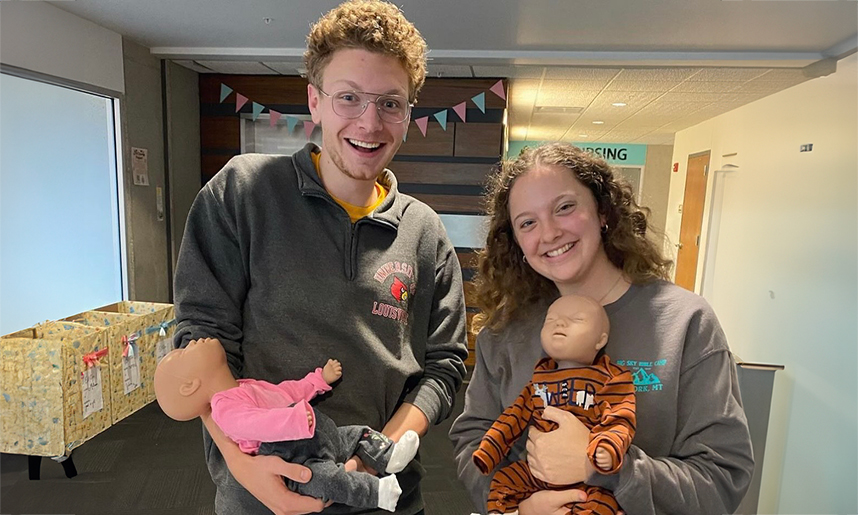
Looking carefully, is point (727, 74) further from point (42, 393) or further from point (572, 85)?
point (42, 393)

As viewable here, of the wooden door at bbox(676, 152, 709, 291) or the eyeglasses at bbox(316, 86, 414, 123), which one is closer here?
the eyeglasses at bbox(316, 86, 414, 123)

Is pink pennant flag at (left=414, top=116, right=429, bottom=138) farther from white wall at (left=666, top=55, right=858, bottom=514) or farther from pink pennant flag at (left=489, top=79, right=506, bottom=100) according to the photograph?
white wall at (left=666, top=55, right=858, bottom=514)

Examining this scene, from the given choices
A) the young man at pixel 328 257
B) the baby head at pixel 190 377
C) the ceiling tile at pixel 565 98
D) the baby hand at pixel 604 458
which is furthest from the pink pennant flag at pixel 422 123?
the baby hand at pixel 604 458

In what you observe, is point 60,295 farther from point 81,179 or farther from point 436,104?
point 436,104

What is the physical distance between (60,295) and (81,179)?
76cm

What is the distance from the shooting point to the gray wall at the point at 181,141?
13.6 feet

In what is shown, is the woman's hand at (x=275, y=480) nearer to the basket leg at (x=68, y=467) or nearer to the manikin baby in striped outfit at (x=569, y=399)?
the manikin baby in striped outfit at (x=569, y=399)

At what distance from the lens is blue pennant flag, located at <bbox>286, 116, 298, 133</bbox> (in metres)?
4.57

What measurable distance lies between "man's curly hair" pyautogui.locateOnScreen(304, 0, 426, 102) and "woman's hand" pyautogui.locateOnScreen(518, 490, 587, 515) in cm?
92

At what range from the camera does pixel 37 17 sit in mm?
2887

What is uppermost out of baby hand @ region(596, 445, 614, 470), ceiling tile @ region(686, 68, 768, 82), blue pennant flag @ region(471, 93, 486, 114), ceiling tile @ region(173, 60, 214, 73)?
ceiling tile @ region(686, 68, 768, 82)

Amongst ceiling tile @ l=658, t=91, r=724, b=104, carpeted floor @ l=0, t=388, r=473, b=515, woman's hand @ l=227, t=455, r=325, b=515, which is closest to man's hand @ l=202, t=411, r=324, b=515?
woman's hand @ l=227, t=455, r=325, b=515

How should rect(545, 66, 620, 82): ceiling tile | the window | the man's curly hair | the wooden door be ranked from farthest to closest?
the wooden door → rect(545, 66, 620, 82): ceiling tile → the window → the man's curly hair

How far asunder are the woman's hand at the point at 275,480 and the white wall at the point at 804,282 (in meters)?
3.45
